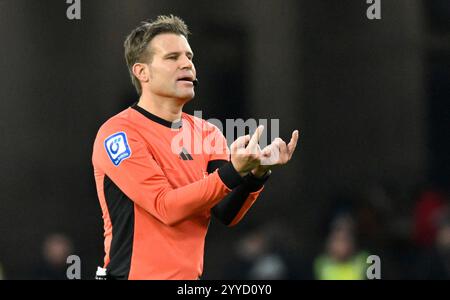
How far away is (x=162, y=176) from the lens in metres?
3.03

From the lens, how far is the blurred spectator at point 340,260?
21.0 ft

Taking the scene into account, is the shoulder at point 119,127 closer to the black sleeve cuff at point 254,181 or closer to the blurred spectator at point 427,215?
the black sleeve cuff at point 254,181

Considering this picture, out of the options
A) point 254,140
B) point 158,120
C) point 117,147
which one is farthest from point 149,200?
point 254,140

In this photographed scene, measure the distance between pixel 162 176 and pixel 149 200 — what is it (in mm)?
124

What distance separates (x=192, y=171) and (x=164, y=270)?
0.43m

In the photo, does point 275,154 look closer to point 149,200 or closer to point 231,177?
point 231,177

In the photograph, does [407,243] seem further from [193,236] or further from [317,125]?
[193,236]

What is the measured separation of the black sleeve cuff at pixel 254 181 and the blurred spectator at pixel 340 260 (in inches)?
135

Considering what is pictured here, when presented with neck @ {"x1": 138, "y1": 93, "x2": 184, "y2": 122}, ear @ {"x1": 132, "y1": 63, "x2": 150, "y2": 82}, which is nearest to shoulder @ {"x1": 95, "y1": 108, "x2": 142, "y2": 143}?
neck @ {"x1": 138, "y1": 93, "x2": 184, "y2": 122}

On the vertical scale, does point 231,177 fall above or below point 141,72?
below

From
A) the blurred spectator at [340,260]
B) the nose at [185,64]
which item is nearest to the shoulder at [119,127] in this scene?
the nose at [185,64]

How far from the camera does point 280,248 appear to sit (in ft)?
22.4

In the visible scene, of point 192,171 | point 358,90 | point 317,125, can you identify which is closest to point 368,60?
point 358,90

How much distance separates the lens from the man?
2.89 metres
